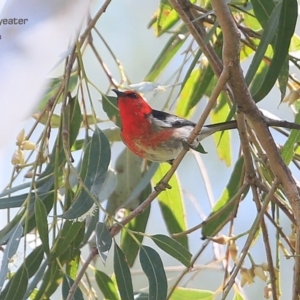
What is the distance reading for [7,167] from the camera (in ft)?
5.16

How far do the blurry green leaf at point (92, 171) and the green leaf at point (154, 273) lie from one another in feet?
0.45

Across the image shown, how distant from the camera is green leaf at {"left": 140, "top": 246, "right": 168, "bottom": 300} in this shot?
3.25 feet

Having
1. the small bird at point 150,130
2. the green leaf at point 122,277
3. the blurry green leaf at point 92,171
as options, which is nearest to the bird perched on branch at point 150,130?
the small bird at point 150,130

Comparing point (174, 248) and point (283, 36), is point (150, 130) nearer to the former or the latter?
point (174, 248)

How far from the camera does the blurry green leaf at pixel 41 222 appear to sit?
3.40 feet

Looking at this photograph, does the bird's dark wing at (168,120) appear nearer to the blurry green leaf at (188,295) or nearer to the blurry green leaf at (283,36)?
the blurry green leaf at (188,295)

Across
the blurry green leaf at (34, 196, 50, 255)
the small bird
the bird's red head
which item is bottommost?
the blurry green leaf at (34, 196, 50, 255)

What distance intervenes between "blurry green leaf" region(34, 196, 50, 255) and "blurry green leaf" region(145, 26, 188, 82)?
0.53m

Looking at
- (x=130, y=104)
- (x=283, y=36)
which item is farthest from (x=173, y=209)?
(x=283, y=36)

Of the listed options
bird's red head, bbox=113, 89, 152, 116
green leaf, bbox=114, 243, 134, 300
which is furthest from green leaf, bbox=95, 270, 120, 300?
bird's red head, bbox=113, 89, 152, 116

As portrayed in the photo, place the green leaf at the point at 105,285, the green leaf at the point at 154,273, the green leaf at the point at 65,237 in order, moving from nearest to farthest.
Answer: the green leaf at the point at 154,273 → the green leaf at the point at 65,237 → the green leaf at the point at 105,285

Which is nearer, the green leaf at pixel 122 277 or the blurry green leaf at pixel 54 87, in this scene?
the green leaf at pixel 122 277

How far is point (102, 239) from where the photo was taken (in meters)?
0.91

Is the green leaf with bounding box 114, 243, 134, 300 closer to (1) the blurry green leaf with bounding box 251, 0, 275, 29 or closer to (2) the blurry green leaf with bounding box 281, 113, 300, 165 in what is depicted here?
(2) the blurry green leaf with bounding box 281, 113, 300, 165
